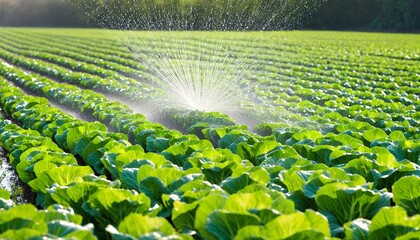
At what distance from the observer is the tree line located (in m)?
41.6

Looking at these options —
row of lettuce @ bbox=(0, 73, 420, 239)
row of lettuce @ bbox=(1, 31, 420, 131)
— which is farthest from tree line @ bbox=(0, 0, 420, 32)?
row of lettuce @ bbox=(0, 73, 420, 239)

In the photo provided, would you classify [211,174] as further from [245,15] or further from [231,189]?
[245,15]

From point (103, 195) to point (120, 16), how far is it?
42397 millimetres

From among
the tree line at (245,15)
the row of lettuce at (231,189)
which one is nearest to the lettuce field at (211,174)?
the row of lettuce at (231,189)

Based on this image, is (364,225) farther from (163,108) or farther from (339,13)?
(339,13)

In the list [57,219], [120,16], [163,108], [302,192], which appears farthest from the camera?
[120,16]

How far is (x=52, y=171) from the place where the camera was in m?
4.63

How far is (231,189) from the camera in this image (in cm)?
427

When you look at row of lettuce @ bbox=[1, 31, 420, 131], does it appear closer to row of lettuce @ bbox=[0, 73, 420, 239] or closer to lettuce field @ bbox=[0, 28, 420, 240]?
lettuce field @ bbox=[0, 28, 420, 240]

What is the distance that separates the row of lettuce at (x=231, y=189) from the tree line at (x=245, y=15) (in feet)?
99.6

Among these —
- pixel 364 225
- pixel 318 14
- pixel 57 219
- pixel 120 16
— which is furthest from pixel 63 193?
pixel 318 14

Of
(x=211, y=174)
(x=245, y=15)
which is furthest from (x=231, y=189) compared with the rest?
(x=245, y=15)

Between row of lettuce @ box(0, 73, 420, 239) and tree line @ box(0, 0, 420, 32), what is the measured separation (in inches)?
1195

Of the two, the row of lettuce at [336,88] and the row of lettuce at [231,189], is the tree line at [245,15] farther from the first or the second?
the row of lettuce at [231,189]
